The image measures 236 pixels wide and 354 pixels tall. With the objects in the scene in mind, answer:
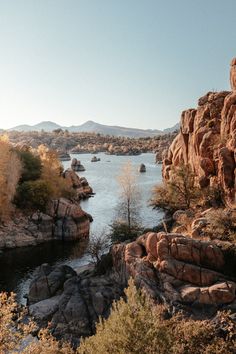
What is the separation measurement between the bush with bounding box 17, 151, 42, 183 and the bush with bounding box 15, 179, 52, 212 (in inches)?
152

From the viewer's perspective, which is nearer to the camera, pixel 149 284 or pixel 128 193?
pixel 149 284

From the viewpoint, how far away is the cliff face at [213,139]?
42219 millimetres

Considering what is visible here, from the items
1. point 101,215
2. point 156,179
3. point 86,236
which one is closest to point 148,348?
point 86,236

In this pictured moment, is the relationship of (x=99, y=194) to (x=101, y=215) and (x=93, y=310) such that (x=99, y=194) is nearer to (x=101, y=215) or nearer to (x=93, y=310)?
(x=101, y=215)

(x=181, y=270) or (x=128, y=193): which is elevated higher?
(x=128, y=193)

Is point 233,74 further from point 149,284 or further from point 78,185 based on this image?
point 78,185

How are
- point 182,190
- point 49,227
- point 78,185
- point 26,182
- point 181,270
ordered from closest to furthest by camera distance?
point 181,270 → point 182,190 → point 49,227 → point 26,182 → point 78,185

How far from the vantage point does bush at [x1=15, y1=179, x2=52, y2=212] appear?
6210 centimetres

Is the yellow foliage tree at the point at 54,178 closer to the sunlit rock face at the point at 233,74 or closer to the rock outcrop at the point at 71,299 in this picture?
the rock outcrop at the point at 71,299

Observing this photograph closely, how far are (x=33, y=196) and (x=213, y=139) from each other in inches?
1216

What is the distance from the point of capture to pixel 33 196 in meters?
62.1

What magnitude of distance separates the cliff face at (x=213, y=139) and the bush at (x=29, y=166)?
26515 mm

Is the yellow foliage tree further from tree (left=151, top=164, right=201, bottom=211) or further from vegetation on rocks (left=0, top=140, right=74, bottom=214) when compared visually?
tree (left=151, top=164, right=201, bottom=211)

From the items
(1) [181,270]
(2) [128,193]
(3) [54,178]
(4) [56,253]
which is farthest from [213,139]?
(3) [54,178]
